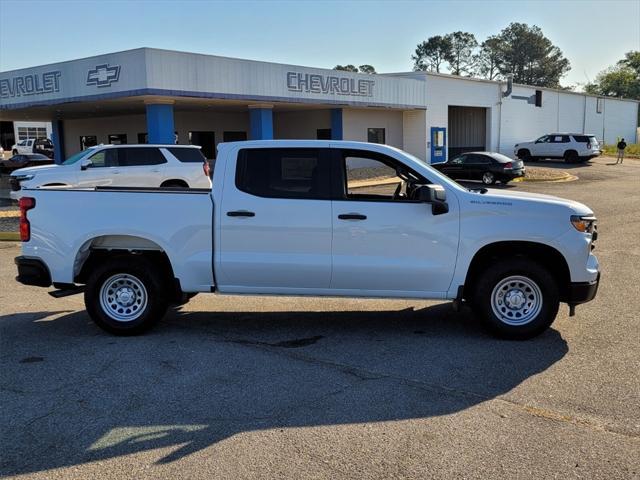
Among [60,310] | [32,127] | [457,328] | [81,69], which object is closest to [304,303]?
[457,328]

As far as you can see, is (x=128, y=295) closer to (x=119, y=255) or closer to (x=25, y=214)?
(x=119, y=255)

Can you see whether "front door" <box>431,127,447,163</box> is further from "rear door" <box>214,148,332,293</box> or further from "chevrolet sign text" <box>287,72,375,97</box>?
"rear door" <box>214,148,332,293</box>

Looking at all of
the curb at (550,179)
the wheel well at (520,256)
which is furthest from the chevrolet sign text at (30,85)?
the wheel well at (520,256)

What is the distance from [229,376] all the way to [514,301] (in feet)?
9.55

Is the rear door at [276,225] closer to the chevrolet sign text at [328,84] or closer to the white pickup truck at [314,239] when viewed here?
the white pickup truck at [314,239]

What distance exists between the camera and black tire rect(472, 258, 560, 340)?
6.01 meters

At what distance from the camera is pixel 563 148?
3966cm

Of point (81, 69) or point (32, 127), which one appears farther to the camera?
point (32, 127)

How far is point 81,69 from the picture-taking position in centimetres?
2320

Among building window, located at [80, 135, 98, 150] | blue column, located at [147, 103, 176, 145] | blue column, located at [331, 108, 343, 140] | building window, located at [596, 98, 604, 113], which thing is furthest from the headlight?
building window, located at [596, 98, 604, 113]

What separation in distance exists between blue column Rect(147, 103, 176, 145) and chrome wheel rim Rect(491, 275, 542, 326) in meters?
19.1

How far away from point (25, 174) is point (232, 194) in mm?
11929

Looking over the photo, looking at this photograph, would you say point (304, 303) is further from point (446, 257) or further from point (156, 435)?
point (156, 435)

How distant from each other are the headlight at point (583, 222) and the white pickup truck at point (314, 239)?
0.01 m
